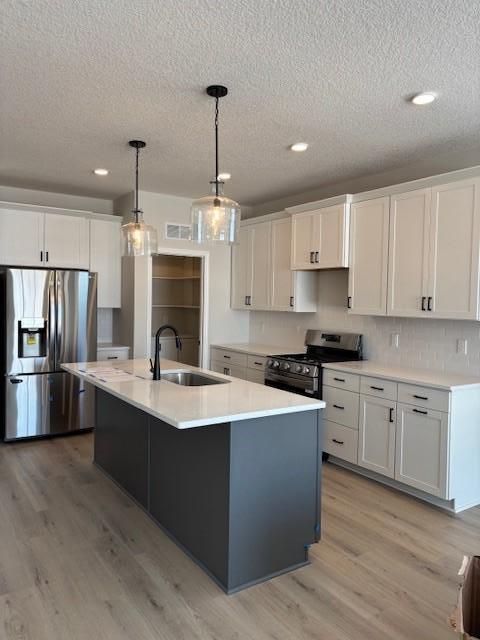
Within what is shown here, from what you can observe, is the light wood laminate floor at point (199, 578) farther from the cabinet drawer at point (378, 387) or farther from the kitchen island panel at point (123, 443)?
the cabinet drawer at point (378, 387)

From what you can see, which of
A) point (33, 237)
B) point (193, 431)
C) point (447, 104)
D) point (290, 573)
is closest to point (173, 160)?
point (33, 237)

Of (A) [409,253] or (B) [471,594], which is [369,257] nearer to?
(A) [409,253]

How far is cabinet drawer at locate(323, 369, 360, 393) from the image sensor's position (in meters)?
3.83

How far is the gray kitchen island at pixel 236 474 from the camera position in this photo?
7.55 ft

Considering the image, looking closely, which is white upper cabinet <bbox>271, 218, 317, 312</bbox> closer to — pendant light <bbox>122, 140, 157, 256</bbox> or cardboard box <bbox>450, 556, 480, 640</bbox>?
pendant light <bbox>122, 140, 157, 256</bbox>

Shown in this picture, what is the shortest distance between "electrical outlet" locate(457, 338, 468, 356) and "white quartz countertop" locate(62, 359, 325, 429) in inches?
66.6

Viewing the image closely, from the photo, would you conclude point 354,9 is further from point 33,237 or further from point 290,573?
point 33,237

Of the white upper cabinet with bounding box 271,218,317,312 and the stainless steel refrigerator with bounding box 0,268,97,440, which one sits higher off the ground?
the white upper cabinet with bounding box 271,218,317,312

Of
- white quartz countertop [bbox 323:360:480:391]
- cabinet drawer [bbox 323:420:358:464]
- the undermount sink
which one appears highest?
white quartz countertop [bbox 323:360:480:391]

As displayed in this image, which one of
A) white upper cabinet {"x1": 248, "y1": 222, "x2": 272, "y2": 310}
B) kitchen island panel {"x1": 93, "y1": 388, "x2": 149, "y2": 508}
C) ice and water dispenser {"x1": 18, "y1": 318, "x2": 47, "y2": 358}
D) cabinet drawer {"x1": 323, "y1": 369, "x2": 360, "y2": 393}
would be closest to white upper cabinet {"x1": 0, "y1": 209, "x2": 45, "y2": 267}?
ice and water dispenser {"x1": 18, "y1": 318, "x2": 47, "y2": 358}

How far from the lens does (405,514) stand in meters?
3.18

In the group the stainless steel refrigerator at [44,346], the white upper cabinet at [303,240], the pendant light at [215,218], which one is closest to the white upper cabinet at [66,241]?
the stainless steel refrigerator at [44,346]

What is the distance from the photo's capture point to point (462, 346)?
3.67 meters

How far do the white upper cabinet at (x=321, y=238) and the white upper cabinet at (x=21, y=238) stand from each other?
8.59 feet
